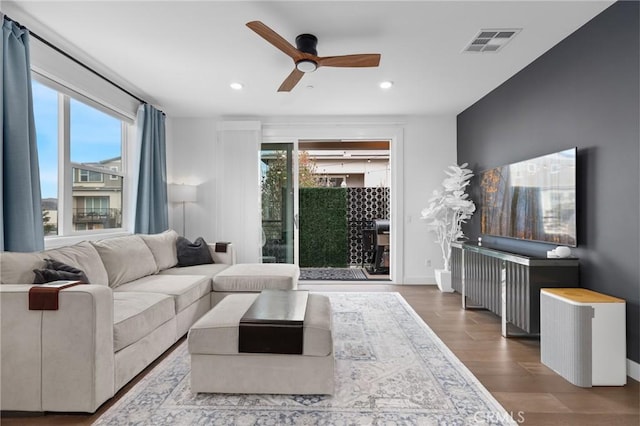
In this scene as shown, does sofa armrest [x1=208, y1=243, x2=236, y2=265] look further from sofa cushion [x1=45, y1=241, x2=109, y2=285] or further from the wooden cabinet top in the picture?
the wooden cabinet top

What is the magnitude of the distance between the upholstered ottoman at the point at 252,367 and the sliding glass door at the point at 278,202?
332 centimetres

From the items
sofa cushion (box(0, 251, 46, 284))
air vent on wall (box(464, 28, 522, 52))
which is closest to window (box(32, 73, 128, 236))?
sofa cushion (box(0, 251, 46, 284))

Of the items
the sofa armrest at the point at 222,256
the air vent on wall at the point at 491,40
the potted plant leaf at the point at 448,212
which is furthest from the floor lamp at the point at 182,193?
the air vent on wall at the point at 491,40

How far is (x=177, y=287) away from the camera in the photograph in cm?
299

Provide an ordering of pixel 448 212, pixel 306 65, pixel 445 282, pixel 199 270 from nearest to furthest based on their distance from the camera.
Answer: pixel 306 65 < pixel 199 270 < pixel 445 282 < pixel 448 212


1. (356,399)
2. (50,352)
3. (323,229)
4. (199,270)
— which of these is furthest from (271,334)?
(323,229)

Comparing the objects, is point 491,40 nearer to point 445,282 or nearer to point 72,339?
point 445,282

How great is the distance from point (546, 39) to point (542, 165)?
108 centimetres

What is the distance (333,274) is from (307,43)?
4.25m

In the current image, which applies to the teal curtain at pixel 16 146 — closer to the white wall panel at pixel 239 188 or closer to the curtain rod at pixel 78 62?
the curtain rod at pixel 78 62

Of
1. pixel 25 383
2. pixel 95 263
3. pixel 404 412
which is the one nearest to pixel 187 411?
pixel 25 383

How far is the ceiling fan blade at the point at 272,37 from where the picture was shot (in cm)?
226

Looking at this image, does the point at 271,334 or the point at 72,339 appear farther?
the point at 271,334

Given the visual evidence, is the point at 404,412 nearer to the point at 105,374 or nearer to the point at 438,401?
the point at 438,401
